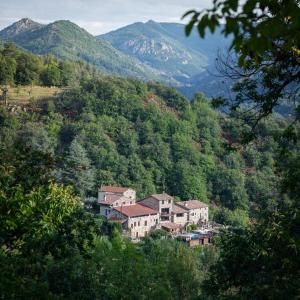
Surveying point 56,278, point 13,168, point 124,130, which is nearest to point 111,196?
point 124,130

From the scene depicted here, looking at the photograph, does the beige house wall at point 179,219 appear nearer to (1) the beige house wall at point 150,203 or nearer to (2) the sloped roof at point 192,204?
(2) the sloped roof at point 192,204

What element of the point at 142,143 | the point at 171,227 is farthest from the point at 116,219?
the point at 142,143

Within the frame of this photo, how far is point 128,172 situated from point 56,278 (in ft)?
110

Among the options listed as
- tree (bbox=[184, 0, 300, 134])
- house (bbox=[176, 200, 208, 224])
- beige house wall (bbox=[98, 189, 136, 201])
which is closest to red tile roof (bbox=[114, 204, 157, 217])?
beige house wall (bbox=[98, 189, 136, 201])

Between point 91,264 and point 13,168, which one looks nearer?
point 13,168

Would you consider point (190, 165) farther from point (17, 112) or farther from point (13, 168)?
point (13, 168)

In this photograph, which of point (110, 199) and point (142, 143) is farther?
point (142, 143)

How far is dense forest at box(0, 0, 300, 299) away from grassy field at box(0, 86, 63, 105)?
82cm

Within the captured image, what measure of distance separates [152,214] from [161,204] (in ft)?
3.70

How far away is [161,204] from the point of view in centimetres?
3666

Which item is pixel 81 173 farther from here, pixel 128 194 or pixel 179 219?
pixel 179 219

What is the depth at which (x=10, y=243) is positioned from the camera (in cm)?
516

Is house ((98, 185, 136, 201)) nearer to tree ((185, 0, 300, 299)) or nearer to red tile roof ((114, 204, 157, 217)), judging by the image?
red tile roof ((114, 204, 157, 217))

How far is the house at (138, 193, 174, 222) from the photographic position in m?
36.5
